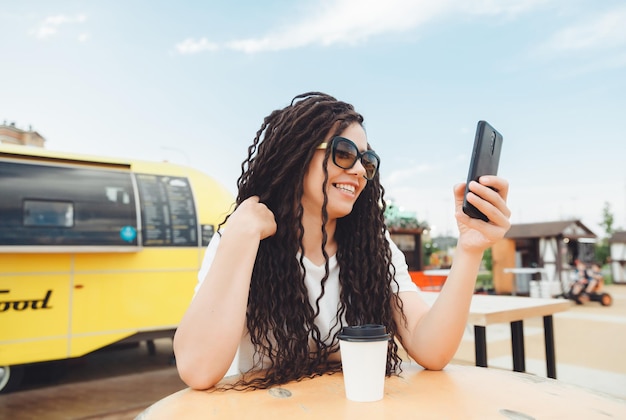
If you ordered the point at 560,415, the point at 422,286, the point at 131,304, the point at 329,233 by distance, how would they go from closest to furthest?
1. the point at 560,415
2. the point at 329,233
3. the point at 131,304
4. the point at 422,286

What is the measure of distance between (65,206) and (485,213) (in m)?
3.72

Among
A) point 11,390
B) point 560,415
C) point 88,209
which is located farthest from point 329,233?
point 11,390

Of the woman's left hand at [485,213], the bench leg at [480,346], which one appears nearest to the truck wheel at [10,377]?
the bench leg at [480,346]

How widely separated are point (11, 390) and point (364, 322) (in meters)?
3.89

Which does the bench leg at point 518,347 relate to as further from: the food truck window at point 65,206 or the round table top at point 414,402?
the food truck window at point 65,206

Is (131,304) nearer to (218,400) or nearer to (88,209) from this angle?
(88,209)

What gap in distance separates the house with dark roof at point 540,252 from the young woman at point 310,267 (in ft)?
40.8

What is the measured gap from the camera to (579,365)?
454 centimetres

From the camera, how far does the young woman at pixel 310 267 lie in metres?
1.08

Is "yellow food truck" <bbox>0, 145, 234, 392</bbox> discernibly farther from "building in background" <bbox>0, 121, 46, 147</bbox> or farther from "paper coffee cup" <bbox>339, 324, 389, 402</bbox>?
"paper coffee cup" <bbox>339, 324, 389, 402</bbox>

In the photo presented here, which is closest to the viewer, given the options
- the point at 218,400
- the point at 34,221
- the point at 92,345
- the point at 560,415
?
the point at 560,415

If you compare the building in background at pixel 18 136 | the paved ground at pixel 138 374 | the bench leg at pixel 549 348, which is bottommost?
the paved ground at pixel 138 374

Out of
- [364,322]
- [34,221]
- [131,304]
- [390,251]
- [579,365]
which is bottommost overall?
[579,365]

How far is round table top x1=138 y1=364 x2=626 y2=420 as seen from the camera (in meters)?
0.88
